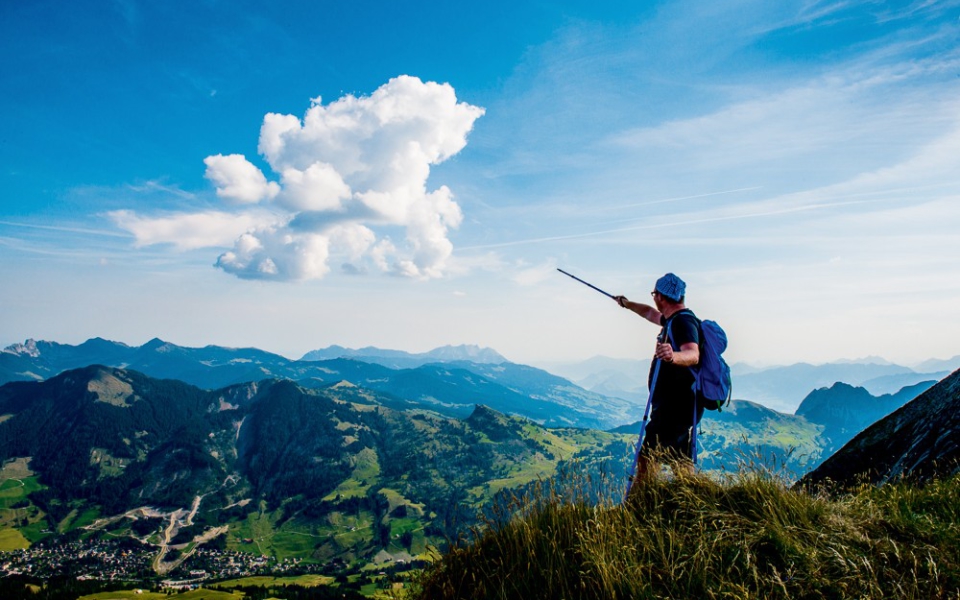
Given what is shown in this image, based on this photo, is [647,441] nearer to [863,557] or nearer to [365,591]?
[863,557]

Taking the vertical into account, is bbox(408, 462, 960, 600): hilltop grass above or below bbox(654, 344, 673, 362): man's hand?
below

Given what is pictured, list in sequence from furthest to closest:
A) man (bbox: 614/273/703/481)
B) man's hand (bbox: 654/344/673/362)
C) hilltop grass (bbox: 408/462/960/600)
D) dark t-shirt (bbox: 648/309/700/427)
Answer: dark t-shirt (bbox: 648/309/700/427) → man (bbox: 614/273/703/481) → man's hand (bbox: 654/344/673/362) → hilltop grass (bbox: 408/462/960/600)

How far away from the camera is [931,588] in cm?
369

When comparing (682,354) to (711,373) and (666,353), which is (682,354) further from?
(711,373)

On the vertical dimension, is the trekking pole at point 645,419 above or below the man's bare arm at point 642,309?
below

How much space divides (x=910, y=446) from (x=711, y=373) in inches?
168

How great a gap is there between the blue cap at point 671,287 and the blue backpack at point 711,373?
1.66ft

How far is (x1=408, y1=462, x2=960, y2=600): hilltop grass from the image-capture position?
3.94 metres

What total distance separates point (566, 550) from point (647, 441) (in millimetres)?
2485

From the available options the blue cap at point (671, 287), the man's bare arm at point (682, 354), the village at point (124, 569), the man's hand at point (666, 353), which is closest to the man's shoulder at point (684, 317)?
the blue cap at point (671, 287)

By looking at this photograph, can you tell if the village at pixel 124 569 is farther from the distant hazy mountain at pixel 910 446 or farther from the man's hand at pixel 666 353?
the man's hand at pixel 666 353

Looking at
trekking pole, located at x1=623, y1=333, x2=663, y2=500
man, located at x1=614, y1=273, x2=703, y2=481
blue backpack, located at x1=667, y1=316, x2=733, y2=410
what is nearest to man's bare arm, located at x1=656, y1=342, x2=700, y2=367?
man, located at x1=614, y1=273, x2=703, y2=481

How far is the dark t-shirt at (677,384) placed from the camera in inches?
257

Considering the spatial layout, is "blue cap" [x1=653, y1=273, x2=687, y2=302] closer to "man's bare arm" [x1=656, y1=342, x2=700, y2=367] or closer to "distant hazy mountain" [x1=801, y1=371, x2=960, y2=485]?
"man's bare arm" [x1=656, y1=342, x2=700, y2=367]
